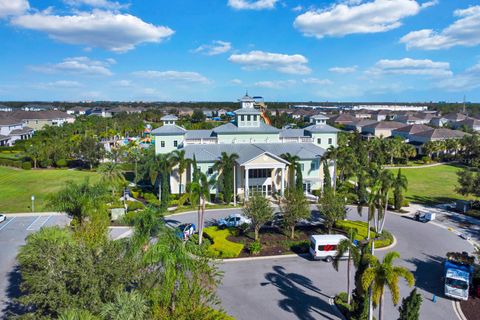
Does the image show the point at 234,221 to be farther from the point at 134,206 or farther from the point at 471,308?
the point at 471,308

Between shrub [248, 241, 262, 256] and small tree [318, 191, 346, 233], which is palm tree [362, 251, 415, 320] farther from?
small tree [318, 191, 346, 233]

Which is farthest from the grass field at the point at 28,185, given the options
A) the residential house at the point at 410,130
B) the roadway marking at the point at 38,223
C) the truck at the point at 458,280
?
the residential house at the point at 410,130

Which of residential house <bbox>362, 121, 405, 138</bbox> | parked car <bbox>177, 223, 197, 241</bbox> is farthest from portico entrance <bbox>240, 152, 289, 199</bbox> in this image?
residential house <bbox>362, 121, 405, 138</bbox>

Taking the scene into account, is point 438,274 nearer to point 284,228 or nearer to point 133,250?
point 284,228

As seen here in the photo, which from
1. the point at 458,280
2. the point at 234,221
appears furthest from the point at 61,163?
the point at 458,280

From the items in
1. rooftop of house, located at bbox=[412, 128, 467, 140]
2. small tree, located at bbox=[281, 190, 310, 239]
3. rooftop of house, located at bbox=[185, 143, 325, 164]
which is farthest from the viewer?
rooftop of house, located at bbox=[412, 128, 467, 140]

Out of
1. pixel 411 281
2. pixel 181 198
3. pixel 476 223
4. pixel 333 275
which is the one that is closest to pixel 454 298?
pixel 333 275

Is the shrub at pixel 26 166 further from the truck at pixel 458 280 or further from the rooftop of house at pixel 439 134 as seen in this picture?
the rooftop of house at pixel 439 134
